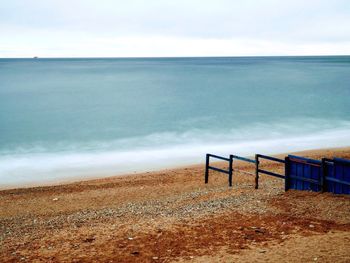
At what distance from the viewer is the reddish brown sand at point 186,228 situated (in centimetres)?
1104

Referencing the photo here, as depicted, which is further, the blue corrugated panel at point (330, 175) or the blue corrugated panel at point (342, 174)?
the blue corrugated panel at point (330, 175)

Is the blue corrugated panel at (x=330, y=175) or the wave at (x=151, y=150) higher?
the blue corrugated panel at (x=330, y=175)

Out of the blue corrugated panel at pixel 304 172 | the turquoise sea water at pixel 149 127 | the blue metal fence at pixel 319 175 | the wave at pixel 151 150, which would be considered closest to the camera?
the blue metal fence at pixel 319 175

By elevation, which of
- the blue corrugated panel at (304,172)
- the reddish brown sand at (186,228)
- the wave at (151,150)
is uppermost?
the blue corrugated panel at (304,172)

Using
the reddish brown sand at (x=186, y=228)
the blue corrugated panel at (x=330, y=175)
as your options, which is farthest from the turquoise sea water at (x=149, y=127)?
the blue corrugated panel at (x=330, y=175)

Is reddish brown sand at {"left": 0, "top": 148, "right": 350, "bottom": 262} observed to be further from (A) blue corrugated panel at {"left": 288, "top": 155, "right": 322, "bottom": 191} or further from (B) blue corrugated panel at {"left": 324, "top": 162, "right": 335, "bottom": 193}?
(A) blue corrugated panel at {"left": 288, "top": 155, "right": 322, "bottom": 191}

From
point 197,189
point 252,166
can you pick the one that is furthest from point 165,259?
point 252,166

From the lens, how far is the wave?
1241 inches

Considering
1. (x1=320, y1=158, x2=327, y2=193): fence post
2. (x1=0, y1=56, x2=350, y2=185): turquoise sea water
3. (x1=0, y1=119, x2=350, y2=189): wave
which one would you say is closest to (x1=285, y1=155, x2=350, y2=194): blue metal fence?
(x1=320, y1=158, x2=327, y2=193): fence post

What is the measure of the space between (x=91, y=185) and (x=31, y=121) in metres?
39.5

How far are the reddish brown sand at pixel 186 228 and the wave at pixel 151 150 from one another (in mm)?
10971

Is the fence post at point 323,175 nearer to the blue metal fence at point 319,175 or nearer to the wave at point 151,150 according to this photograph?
the blue metal fence at point 319,175

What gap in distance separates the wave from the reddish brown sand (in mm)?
10971

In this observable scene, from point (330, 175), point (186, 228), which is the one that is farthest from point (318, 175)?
Result: point (186, 228)
